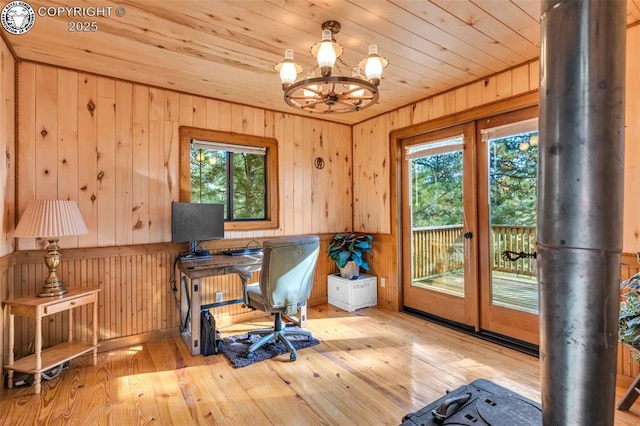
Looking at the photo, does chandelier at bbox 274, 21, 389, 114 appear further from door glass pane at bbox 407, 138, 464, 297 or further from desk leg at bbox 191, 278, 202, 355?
desk leg at bbox 191, 278, 202, 355

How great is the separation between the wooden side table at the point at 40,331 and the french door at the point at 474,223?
3.22 m

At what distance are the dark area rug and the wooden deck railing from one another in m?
1.56

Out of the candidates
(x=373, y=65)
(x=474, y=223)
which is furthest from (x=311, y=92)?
(x=474, y=223)

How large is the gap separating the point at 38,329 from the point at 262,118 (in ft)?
9.12

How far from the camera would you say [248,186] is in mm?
3768

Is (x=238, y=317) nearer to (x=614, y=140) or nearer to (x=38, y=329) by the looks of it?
(x=38, y=329)

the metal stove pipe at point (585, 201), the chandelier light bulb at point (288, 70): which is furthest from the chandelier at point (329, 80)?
the metal stove pipe at point (585, 201)

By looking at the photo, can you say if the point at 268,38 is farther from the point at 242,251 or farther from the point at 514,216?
the point at 514,216

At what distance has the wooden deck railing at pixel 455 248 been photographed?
2.82 meters

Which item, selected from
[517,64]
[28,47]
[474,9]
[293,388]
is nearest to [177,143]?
[28,47]

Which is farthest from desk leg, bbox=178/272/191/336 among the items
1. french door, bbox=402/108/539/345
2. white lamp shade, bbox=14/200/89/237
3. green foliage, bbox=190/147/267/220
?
french door, bbox=402/108/539/345

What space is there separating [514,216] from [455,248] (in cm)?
69

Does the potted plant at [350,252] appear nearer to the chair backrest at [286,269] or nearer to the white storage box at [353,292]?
the white storage box at [353,292]

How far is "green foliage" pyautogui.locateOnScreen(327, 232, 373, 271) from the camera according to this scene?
4.03 metres
